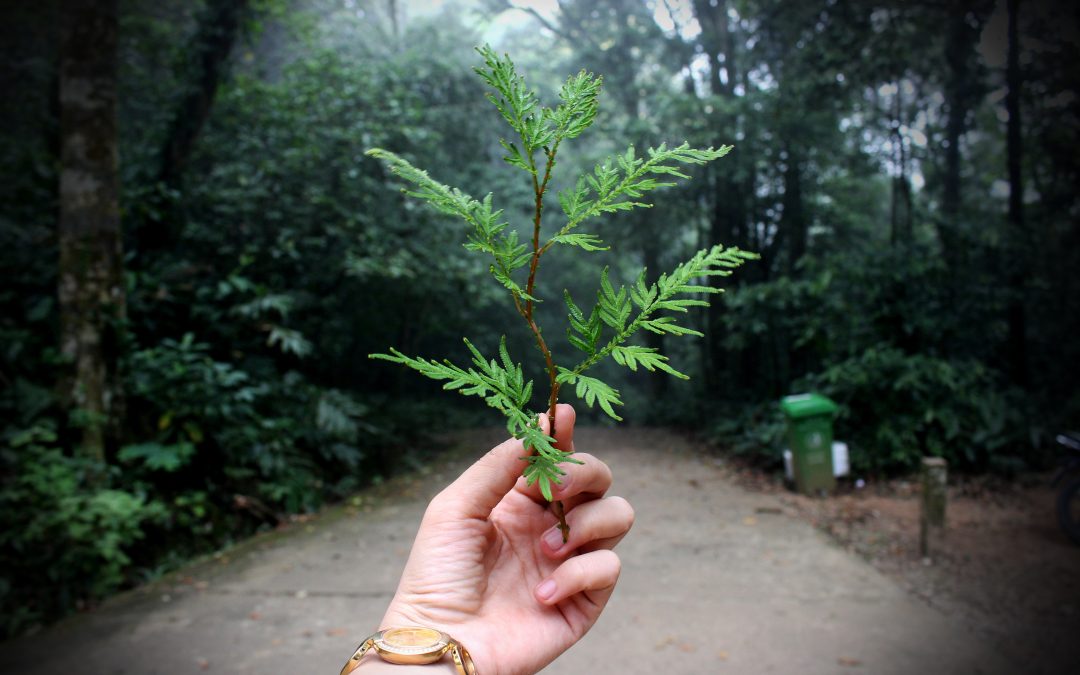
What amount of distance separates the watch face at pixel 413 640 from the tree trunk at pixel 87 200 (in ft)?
13.8

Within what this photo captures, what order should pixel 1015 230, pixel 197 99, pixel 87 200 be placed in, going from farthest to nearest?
pixel 1015 230
pixel 197 99
pixel 87 200

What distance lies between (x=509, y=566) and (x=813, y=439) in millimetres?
5142

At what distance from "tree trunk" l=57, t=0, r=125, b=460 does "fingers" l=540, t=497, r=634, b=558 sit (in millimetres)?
4336

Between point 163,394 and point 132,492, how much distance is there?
0.77m

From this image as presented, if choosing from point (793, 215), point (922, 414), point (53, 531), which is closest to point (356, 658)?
point (53, 531)

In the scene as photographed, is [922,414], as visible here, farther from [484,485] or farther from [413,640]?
[413,640]

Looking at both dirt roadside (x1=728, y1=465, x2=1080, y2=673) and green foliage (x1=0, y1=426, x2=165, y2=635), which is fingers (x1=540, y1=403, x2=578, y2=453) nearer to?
dirt roadside (x1=728, y1=465, x2=1080, y2=673)

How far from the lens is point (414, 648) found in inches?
38.5

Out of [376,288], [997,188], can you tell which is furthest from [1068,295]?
[376,288]

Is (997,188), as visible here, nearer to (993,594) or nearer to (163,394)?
(993,594)

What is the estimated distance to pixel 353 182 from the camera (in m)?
6.34

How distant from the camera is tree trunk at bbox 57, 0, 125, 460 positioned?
171 inches

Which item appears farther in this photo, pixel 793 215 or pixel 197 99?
pixel 793 215

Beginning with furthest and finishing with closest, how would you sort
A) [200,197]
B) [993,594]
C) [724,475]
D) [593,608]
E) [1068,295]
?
[1068,295]
[724,475]
[200,197]
[993,594]
[593,608]
